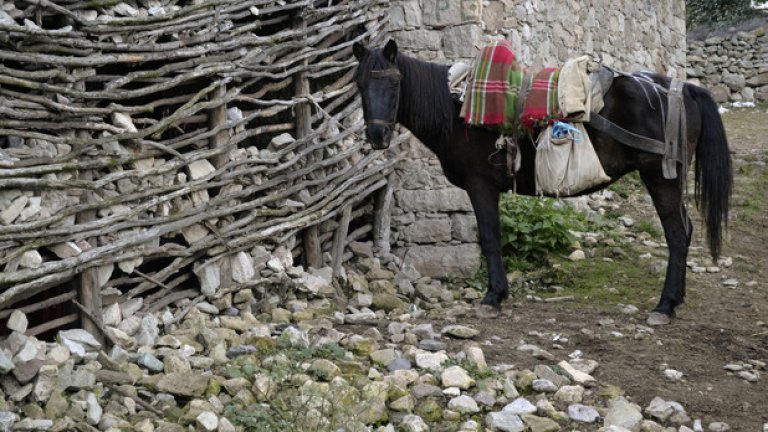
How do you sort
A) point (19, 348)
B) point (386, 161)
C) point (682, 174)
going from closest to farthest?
point (19, 348) < point (682, 174) < point (386, 161)

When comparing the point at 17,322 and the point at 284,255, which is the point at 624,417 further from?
the point at 17,322

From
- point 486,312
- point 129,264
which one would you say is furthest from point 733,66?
point 129,264

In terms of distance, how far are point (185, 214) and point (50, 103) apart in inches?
41.3

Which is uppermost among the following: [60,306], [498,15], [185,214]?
[498,15]

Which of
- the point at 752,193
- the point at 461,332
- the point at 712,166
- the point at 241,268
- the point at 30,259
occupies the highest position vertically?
the point at 712,166

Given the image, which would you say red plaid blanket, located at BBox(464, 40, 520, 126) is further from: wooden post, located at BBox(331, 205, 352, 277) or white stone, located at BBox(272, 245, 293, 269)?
white stone, located at BBox(272, 245, 293, 269)

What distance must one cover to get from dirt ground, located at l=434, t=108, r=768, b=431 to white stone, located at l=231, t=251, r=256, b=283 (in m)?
1.43

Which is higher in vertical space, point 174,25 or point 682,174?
point 174,25

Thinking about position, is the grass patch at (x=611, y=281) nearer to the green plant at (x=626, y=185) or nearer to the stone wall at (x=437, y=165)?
the stone wall at (x=437, y=165)

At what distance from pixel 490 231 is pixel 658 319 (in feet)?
3.96

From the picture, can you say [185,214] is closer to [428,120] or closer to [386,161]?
[428,120]

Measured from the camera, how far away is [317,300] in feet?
18.9

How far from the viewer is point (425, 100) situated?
5.36 metres

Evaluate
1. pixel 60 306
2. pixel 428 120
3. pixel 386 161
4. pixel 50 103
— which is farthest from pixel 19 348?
pixel 386 161
